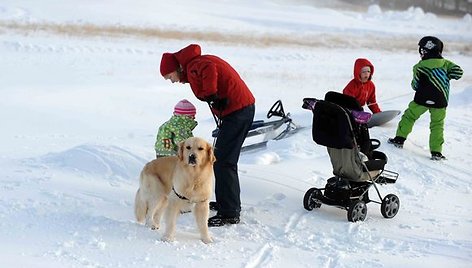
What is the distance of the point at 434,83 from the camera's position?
857 centimetres

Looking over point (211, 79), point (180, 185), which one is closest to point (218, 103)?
point (211, 79)

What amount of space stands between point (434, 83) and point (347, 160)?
294cm

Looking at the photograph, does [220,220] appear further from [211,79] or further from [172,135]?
[211,79]

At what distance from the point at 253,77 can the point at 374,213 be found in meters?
12.1

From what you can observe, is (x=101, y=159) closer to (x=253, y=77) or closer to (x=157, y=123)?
(x=157, y=123)

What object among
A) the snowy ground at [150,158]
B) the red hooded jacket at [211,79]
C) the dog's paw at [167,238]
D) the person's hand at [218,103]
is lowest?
the snowy ground at [150,158]

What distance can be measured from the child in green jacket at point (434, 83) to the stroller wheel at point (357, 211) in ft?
9.45

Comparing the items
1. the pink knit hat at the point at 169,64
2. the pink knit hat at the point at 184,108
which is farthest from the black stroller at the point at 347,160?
the pink knit hat at the point at 169,64

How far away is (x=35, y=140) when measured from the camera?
9.77 meters

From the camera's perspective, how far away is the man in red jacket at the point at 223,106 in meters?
5.60

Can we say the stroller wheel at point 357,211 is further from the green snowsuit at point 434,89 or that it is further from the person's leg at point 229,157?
the green snowsuit at point 434,89

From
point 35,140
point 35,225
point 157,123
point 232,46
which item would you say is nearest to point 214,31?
point 232,46

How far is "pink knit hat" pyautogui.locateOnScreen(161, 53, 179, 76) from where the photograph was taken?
18.6 ft

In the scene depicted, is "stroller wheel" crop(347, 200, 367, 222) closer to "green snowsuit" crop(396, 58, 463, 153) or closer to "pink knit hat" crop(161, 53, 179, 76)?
"pink knit hat" crop(161, 53, 179, 76)
